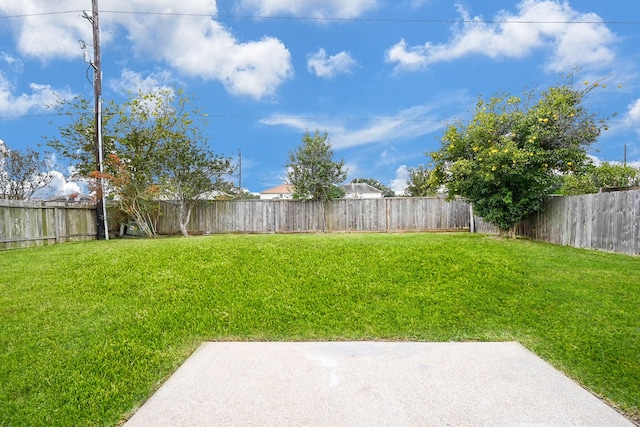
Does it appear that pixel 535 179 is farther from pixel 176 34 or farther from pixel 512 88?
pixel 176 34

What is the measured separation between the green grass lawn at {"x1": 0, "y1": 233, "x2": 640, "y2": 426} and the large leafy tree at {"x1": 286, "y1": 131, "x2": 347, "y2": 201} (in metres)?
6.85

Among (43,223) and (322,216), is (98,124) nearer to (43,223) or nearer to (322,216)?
(43,223)

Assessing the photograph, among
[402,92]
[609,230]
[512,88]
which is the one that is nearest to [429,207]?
[402,92]

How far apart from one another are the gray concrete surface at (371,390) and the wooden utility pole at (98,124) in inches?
383

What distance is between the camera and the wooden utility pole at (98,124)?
10391 millimetres

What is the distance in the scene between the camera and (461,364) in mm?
2488

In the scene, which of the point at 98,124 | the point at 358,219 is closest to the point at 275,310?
the point at 358,219

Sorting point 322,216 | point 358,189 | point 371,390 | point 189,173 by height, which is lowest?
point 371,390

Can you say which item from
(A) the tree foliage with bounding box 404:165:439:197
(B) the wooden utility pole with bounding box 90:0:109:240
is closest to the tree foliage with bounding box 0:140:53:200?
(B) the wooden utility pole with bounding box 90:0:109:240

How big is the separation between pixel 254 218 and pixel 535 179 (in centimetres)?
886

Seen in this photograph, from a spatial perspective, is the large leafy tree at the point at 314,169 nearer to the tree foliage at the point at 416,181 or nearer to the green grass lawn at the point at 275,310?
the green grass lawn at the point at 275,310

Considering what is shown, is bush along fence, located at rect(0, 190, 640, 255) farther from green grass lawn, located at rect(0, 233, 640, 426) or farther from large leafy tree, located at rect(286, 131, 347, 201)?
green grass lawn, located at rect(0, 233, 640, 426)

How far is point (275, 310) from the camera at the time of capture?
3547 mm

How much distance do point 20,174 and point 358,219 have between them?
12.7 meters
